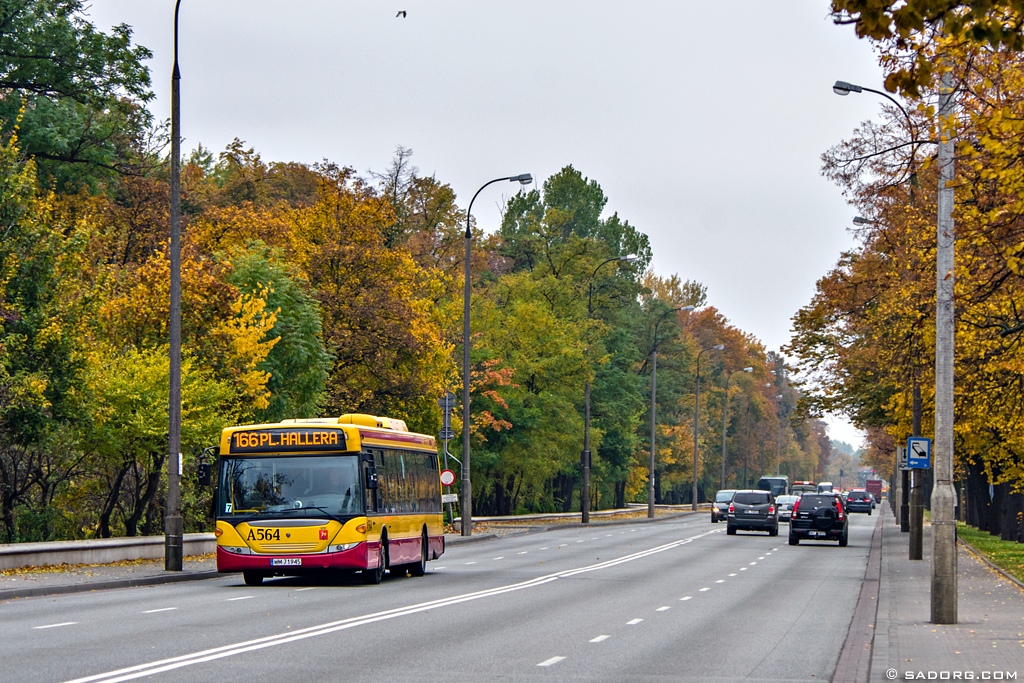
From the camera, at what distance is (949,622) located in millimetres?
17500

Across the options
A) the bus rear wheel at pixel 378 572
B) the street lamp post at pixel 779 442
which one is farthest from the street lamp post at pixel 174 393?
the street lamp post at pixel 779 442

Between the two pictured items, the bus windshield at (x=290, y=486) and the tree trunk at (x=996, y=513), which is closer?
the bus windshield at (x=290, y=486)

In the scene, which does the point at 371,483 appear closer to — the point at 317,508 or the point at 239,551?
the point at 317,508

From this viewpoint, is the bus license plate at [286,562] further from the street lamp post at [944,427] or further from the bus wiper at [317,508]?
the street lamp post at [944,427]

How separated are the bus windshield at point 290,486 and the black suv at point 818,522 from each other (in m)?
23.8

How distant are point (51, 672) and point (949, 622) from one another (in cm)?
1081

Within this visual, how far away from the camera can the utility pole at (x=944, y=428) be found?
17.4 metres

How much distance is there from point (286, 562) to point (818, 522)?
25182 millimetres

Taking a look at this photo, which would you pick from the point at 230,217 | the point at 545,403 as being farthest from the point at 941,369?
the point at 545,403

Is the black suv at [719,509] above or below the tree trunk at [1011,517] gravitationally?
below

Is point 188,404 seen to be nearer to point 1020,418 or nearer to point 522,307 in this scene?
point 1020,418

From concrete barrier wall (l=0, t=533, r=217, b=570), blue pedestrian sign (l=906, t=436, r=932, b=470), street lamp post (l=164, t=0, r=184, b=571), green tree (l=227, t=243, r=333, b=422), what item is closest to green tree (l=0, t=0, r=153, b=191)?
green tree (l=227, t=243, r=333, b=422)
